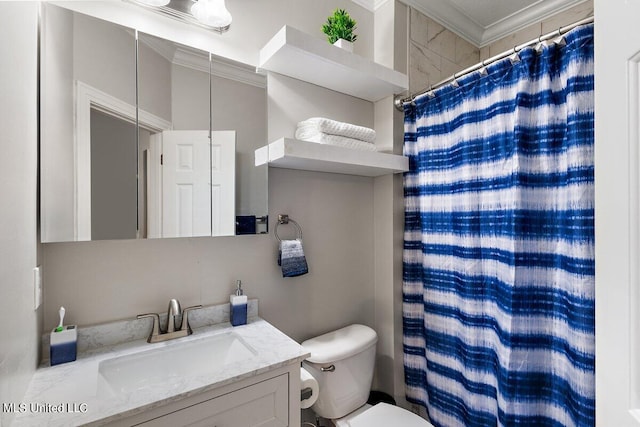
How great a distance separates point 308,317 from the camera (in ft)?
5.30

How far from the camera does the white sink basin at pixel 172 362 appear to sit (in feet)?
3.25

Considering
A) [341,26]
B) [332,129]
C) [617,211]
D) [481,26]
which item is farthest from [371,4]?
[617,211]

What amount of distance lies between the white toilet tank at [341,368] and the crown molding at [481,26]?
1.86 metres

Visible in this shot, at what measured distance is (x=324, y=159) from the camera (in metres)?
1.36

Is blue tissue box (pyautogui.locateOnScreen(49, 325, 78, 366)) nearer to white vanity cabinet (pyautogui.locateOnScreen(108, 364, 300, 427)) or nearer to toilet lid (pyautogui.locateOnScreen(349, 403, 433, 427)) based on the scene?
white vanity cabinet (pyautogui.locateOnScreen(108, 364, 300, 427))

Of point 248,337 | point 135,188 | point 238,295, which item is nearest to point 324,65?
point 135,188

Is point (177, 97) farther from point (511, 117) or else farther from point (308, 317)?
point (511, 117)

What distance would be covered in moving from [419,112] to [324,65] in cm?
59

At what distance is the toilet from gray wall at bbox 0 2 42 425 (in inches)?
36.0

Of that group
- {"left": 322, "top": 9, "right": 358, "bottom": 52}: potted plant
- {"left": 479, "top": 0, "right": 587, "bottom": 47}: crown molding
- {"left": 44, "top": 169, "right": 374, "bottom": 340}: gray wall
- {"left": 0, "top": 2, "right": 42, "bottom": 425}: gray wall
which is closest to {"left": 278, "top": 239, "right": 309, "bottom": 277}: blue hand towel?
{"left": 44, "top": 169, "right": 374, "bottom": 340}: gray wall

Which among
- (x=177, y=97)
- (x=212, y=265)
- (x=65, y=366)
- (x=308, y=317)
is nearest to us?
(x=65, y=366)

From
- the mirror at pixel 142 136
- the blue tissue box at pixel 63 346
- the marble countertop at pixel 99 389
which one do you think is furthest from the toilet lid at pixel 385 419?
the blue tissue box at pixel 63 346

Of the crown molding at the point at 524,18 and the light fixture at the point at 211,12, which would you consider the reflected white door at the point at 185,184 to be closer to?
the light fixture at the point at 211,12

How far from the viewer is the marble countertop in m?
0.75
